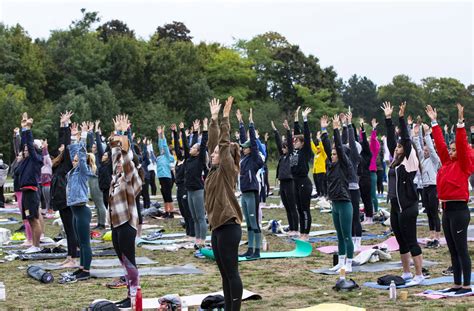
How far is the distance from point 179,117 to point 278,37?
25309 millimetres

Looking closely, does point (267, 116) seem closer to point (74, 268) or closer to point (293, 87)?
point (293, 87)

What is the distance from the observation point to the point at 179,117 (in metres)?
55.5

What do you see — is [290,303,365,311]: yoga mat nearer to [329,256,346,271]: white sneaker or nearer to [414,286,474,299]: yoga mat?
[414,286,474,299]: yoga mat

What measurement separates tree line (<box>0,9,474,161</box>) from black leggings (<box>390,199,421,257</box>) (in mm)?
38612

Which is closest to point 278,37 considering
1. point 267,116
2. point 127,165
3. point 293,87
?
point 293,87

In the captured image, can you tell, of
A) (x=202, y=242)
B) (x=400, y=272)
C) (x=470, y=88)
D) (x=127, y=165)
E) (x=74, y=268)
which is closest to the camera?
(x=127, y=165)

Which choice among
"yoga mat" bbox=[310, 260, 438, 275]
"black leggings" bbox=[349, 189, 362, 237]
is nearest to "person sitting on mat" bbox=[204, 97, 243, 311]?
"yoga mat" bbox=[310, 260, 438, 275]

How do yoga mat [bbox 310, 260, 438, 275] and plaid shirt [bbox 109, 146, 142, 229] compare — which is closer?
plaid shirt [bbox 109, 146, 142, 229]

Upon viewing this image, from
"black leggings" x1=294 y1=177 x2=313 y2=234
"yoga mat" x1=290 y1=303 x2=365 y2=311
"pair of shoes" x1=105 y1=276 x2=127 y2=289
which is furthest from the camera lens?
"black leggings" x1=294 y1=177 x2=313 y2=234

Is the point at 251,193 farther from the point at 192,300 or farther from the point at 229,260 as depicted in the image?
the point at 229,260

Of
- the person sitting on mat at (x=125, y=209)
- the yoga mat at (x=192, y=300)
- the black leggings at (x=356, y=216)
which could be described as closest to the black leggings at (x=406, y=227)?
the yoga mat at (x=192, y=300)

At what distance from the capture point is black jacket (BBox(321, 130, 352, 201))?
35.1 feet

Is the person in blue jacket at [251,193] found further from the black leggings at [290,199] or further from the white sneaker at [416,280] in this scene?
the white sneaker at [416,280]

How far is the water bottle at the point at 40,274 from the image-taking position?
1059 cm
